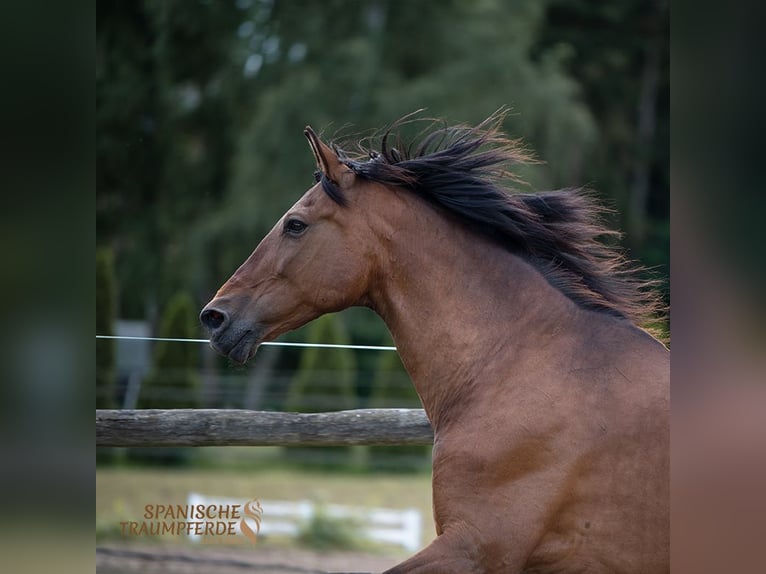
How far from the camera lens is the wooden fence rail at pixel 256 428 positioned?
3824 millimetres

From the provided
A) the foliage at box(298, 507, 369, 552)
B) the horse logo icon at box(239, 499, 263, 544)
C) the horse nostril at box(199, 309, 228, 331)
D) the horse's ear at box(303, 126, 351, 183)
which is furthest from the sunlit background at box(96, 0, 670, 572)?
the horse's ear at box(303, 126, 351, 183)

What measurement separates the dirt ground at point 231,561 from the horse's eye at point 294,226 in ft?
11.9

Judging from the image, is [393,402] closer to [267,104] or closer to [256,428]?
[267,104]

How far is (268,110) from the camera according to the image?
14.3 m

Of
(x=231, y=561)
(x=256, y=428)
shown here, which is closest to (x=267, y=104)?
(x=231, y=561)

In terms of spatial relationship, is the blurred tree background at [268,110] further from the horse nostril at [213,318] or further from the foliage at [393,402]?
the horse nostril at [213,318]

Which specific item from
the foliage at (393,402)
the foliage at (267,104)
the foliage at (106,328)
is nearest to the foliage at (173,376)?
the foliage at (106,328)

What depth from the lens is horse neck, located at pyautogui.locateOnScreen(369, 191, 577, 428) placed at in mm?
2889

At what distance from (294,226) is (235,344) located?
467 millimetres
